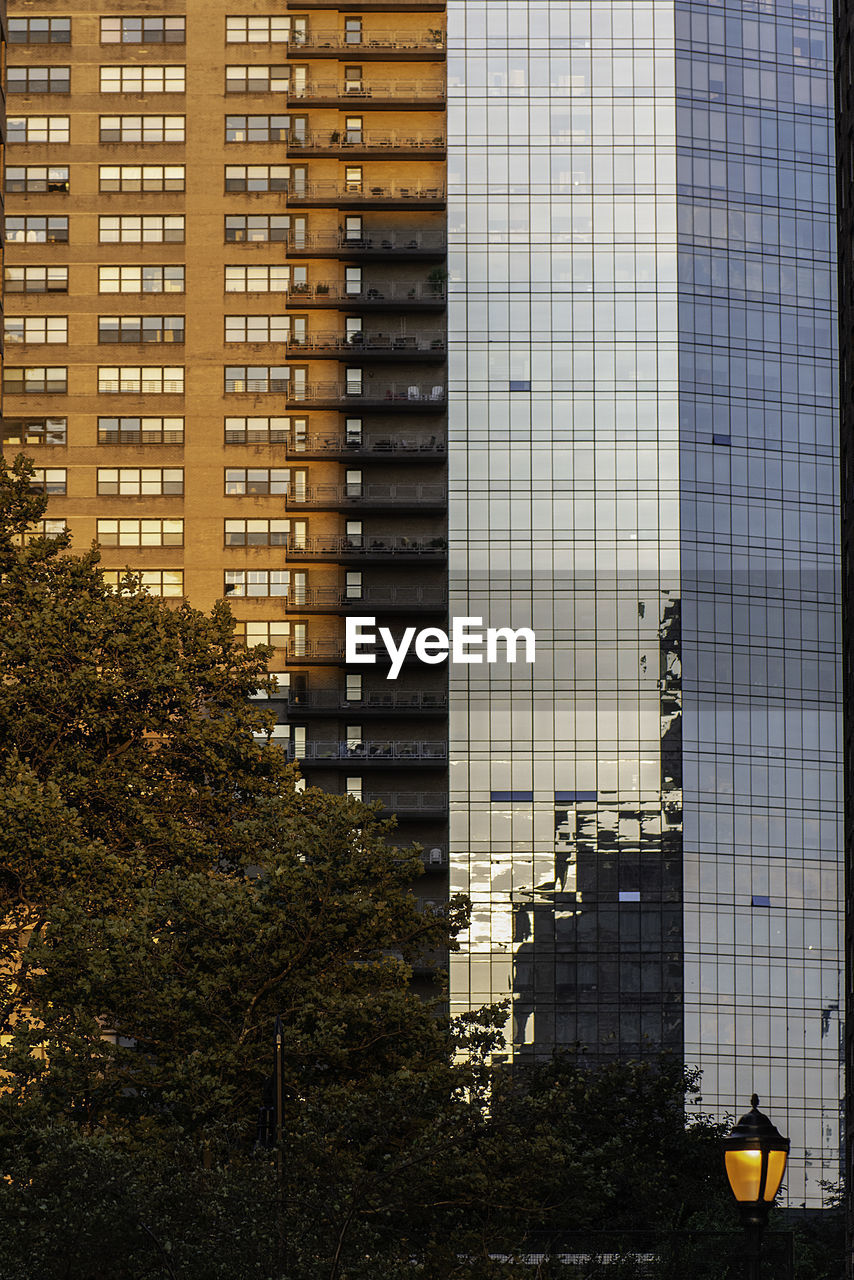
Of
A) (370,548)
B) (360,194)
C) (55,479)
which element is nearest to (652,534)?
(370,548)

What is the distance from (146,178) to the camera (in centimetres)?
11612

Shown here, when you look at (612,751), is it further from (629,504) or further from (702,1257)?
(702,1257)

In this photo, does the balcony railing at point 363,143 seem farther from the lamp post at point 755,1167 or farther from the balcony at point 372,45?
the lamp post at point 755,1167

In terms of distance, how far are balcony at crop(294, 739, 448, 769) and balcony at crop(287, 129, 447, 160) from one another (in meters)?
35.2

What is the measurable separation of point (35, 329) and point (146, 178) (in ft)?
37.4

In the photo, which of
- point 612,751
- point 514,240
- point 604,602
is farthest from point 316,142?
point 612,751

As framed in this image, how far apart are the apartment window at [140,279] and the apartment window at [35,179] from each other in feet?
20.6

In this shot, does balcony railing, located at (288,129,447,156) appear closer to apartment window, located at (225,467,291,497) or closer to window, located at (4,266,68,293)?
window, located at (4,266,68,293)

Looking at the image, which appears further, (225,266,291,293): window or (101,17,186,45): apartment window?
(101,17,186,45): apartment window

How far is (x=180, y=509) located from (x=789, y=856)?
40.6 meters

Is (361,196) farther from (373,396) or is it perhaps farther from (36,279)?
(36,279)

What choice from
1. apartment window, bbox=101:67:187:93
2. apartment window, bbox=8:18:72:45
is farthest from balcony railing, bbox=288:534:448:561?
apartment window, bbox=8:18:72:45

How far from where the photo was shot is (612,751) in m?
110

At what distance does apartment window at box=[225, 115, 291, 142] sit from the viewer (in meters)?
116
